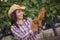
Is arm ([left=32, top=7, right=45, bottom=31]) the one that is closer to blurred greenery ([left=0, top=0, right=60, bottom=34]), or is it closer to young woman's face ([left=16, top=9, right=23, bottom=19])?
blurred greenery ([left=0, top=0, right=60, bottom=34])

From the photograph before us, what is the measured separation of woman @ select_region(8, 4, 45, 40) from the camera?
7.24 ft

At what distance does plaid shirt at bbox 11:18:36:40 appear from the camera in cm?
225

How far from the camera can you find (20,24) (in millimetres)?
2256

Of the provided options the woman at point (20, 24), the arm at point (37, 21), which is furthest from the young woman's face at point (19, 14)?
the arm at point (37, 21)

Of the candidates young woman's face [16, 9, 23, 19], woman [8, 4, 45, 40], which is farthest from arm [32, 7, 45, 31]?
young woman's face [16, 9, 23, 19]

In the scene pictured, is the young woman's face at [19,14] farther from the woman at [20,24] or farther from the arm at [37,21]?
the arm at [37,21]

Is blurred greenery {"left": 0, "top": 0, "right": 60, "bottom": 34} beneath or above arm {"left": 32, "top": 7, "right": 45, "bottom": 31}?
above

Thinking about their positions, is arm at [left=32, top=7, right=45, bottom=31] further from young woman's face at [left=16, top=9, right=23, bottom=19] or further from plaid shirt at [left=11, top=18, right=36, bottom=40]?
young woman's face at [left=16, top=9, right=23, bottom=19]

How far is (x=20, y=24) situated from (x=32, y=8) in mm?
221

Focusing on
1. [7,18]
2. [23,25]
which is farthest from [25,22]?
[7,18]

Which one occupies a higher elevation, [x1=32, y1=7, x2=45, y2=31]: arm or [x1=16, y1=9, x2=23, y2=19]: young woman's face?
[x1=16, y1=9, x2=23, y2=19]: young woman's face

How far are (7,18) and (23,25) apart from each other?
6.5 inches

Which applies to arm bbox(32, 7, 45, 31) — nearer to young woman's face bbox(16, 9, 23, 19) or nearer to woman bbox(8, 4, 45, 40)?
woman bbox(8, 4, 45, 40)

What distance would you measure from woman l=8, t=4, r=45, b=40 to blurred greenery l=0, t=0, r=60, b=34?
50mm
